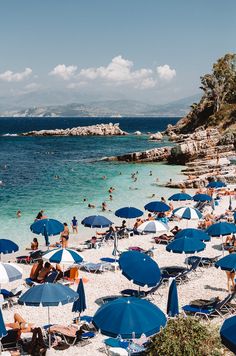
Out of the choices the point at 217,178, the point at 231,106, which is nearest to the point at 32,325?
the point at 217,178

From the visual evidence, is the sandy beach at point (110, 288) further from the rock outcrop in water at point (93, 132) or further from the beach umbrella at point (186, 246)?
the rock outcrop in water at point (93, 132)

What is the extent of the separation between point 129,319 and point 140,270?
153 inches

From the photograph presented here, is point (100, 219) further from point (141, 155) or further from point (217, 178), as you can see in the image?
point (141, 155)

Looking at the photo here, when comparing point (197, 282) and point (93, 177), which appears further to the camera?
point (93, 177)

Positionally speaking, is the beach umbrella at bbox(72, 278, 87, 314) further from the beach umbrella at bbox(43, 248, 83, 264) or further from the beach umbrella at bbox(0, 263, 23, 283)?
the beach umbrella at bbox(43, 248, 83, 264)

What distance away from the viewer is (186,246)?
17.1 m

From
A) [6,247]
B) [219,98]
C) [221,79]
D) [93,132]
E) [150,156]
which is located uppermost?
[221,79]

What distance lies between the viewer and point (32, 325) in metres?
13.6

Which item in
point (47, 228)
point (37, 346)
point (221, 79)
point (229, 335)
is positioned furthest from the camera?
point (221, 79)

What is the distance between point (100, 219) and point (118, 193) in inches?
764

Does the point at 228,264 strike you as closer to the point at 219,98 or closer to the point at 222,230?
the point at 222,230

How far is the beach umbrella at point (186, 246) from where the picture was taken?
17.1 meters

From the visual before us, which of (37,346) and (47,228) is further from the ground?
(47,228)

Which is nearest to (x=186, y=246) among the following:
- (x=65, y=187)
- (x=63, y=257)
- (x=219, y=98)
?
(x=63, y=257)
